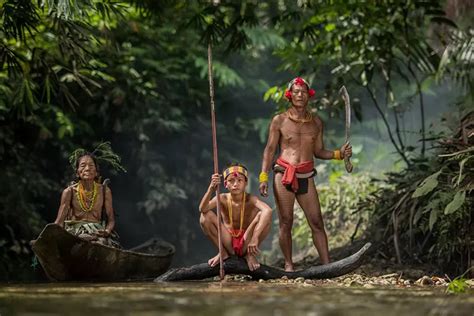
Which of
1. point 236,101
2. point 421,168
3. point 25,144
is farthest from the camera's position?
point 236,101

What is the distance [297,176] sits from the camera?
719 cm

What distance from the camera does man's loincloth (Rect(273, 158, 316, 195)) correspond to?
7145 millimetres

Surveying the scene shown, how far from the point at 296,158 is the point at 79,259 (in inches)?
83.4

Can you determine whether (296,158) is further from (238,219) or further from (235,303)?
(235,303)

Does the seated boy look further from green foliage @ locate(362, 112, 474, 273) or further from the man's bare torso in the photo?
green foliage @ locate(362, 112, 474, 273)

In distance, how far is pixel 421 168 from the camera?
341 inches

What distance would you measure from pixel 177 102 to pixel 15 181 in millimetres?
5833

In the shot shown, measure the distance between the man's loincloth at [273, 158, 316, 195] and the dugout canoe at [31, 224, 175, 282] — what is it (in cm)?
150

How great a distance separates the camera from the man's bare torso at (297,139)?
717 cm

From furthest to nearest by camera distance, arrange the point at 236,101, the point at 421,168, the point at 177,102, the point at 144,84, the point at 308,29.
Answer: the point at 236,101 → the point at 177,102 → the point at 144,84 → the point at 308,29 → the point at 421,168

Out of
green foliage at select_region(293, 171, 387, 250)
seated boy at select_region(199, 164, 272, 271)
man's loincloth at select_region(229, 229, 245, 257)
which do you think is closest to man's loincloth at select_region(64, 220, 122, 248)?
seated boy at select_region(199, 164, 272, 271)

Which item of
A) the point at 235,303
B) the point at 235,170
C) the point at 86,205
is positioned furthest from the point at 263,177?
the point at 235,303

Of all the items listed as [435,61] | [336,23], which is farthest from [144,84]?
[435,61]

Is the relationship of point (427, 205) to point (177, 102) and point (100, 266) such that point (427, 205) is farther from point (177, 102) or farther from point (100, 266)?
point (177, 102)
